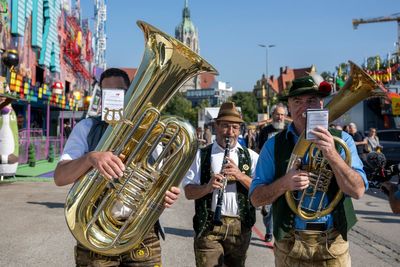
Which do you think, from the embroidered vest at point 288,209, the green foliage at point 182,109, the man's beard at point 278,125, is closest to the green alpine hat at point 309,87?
the embroidered vest at point 288,209

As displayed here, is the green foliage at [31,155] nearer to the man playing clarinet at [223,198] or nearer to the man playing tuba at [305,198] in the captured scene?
the man playing clarinet at [223,198]

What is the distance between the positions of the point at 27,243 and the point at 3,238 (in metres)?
0.46

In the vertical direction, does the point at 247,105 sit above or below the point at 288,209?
above

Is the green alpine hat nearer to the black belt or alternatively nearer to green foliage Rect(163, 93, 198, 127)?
the black belt

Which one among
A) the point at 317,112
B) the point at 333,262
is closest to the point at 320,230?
the point at 333,262

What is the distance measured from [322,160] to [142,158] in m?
1.02

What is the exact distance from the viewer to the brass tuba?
243cm

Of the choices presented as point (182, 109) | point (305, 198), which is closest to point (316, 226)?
point (305, 198)

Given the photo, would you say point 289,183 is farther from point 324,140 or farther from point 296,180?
point 324,140

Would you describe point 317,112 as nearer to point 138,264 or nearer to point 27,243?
point 138,264

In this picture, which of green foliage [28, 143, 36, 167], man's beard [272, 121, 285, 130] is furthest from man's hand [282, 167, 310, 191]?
green foliage [28, 143, 36, 167]

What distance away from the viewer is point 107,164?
225 centimetres

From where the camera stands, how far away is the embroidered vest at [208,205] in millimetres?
3408

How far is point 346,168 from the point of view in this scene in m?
2.34
